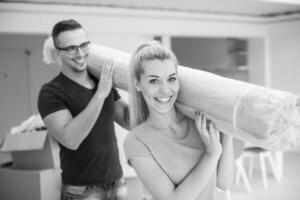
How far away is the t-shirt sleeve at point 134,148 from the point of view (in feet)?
4.30

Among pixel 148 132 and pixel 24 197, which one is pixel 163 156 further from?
pixel 24 197

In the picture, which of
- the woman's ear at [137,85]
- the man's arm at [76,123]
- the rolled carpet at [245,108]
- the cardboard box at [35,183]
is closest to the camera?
the rolled carpet at [245,108]

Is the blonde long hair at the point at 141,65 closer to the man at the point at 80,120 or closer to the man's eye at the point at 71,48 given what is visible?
the man at the point at 80,120

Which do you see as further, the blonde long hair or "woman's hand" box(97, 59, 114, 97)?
"woman's hand" box(97, 59, 114, 97)

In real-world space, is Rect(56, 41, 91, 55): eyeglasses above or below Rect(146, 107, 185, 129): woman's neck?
above

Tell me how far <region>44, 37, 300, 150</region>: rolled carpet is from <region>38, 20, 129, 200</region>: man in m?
0.51

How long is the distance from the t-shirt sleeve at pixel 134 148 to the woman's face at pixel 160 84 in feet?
0.42

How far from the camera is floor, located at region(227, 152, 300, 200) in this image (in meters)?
4.14

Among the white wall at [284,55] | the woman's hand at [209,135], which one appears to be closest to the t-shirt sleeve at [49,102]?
the woman's hand at [209,135]

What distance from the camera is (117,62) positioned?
1795mm

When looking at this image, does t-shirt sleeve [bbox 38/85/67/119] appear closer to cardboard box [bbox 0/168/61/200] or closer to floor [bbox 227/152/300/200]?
cardboard box [bbox 0/168/61/200]

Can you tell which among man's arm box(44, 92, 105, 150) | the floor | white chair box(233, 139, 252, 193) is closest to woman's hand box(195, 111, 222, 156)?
man's arm box(44, 92, 105, 150)

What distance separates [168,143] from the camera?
1.33 metres

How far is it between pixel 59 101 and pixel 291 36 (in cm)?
374
